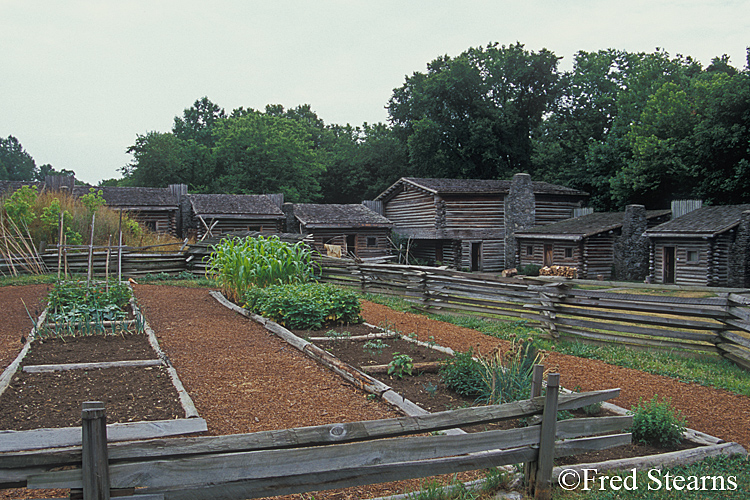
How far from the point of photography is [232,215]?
30.4m

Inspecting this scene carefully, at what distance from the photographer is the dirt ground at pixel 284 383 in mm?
5148

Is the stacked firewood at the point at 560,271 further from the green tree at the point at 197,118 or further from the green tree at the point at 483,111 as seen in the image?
the green tree at the point at 197,118

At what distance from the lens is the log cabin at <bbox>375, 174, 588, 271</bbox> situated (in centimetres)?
2988

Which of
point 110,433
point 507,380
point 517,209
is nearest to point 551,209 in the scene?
point 517,209

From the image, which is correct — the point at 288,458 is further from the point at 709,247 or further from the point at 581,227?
the point at 581,227

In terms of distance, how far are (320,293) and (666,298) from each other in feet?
19.4

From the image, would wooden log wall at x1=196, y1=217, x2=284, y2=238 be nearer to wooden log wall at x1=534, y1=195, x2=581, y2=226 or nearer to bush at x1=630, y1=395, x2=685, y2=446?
wooden log wall at x1=534, y1=195, x2=581, y2=226

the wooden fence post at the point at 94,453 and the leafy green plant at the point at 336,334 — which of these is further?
the leafy green plant at the point at 336,334

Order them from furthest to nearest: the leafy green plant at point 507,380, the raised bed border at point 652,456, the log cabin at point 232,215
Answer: the log cabin at point 232,215, the leafy green plant at point 507,380, the raised bed border at point 652,456

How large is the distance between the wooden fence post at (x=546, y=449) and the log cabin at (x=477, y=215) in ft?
85.0

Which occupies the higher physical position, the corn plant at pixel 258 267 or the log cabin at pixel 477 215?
the log cabin at pixel 477 215

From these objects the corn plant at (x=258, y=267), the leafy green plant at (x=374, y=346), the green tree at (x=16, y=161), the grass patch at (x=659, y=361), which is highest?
the green tree at (x=16, y=161)

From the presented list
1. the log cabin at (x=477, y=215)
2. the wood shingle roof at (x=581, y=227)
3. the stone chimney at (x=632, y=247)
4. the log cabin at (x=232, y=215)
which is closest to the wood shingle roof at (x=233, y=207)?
the log cabin at (x=232, y=215)

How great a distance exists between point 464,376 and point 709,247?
19.8 meters
